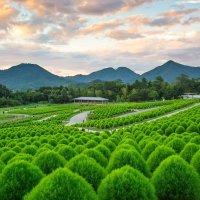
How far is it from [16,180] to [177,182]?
3195mm

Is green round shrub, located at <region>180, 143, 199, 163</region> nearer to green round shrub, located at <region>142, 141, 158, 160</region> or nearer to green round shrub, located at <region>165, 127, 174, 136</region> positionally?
green round shrub, located at <region>142, 141, 158, 160</region>

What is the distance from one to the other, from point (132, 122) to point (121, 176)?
4186 cm

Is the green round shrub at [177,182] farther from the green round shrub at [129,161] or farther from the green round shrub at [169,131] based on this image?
the green round shrub at [169,131]

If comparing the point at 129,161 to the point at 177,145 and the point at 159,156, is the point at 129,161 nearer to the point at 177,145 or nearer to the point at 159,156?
the point at 159,156

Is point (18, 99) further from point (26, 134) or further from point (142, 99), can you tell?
point (26, 134)

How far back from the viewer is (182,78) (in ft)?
507

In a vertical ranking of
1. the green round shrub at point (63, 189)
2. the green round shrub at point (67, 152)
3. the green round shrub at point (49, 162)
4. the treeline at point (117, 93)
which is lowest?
the treeline at point (117, 93)

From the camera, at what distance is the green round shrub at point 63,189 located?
5.35 m

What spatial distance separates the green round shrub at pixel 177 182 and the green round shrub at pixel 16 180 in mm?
2599

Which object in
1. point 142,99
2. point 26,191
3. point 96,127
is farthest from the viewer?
point 142,99

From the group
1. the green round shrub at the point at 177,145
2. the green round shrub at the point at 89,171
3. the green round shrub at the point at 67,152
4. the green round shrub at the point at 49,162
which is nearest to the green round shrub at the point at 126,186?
the green round shrub at the point at 89,171

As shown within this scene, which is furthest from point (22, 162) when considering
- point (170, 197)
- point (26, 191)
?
point (170, 197)

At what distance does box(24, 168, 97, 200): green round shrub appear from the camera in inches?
211

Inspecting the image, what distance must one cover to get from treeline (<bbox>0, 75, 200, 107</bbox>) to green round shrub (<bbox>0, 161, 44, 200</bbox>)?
120 metres
